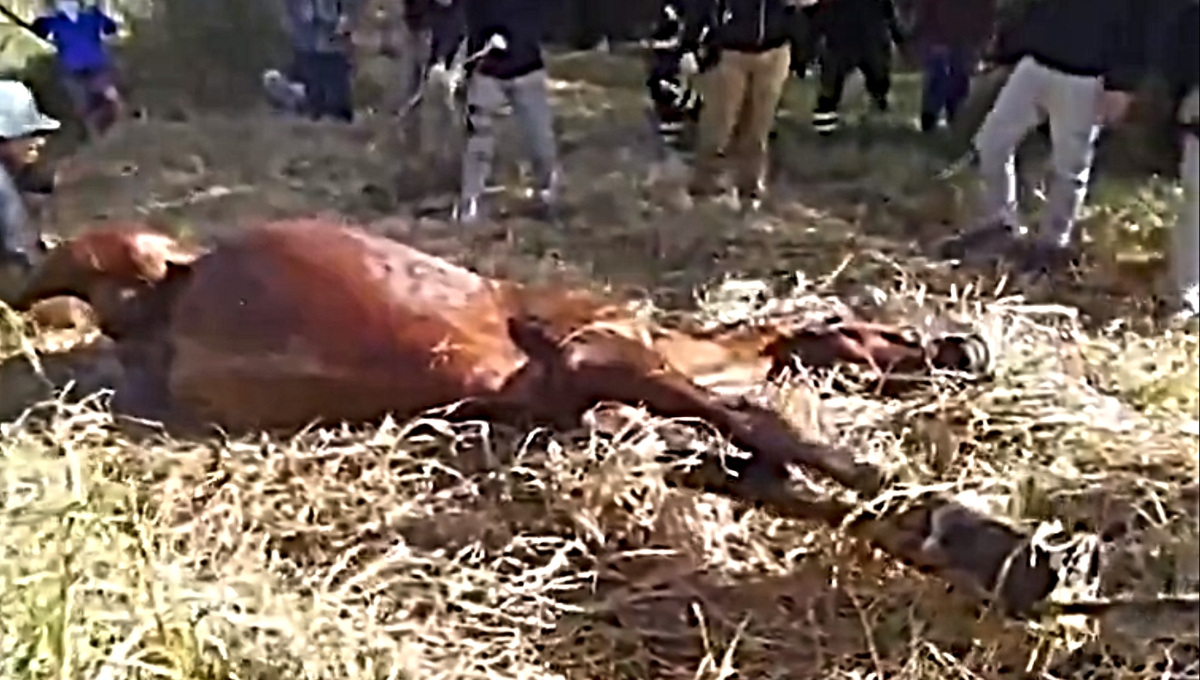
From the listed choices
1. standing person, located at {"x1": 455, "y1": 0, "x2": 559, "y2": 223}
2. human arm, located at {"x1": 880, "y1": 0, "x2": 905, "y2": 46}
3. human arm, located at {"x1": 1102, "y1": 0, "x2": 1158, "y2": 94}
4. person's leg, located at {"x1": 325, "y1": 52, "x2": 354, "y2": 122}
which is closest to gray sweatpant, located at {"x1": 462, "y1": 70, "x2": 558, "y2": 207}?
standing person, located at {"x1": 455, "y1": 0, "x2": 559, "y2": 223}

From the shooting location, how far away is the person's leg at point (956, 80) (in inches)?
36.5

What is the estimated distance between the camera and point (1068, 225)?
2.36ft

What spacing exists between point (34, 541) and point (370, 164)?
48cm

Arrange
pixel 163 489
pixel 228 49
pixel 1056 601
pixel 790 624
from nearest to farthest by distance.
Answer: pixel 1056 601, pixel 790 624, pixel 163 489, pixel 228 49

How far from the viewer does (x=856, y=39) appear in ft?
3.27

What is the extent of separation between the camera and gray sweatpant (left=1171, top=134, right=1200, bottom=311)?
49 centimetres

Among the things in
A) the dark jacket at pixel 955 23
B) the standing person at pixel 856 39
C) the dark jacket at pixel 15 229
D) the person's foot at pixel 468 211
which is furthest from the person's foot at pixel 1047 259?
the dark jacket at pixel 15 229

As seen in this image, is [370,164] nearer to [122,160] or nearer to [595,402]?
[122,160]

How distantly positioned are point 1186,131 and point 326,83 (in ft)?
2.59

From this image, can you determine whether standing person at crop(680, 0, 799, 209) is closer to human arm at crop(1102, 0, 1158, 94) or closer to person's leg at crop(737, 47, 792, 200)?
person's leg at crop(737, 47, 792, 200)

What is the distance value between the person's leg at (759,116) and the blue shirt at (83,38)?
45 centimetres

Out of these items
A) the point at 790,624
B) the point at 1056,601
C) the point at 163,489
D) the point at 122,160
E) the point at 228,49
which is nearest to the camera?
the point at 1056,601

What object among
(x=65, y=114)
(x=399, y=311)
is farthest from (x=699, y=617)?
(x=65, y=114)

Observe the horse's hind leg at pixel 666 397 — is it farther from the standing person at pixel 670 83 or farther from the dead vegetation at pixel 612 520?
the standing person at pixel 670 83
